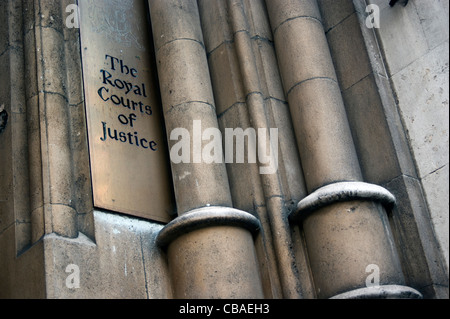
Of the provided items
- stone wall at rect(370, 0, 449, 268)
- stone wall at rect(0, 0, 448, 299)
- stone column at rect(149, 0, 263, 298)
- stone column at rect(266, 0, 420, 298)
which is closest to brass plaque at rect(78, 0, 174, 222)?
stone wall at rect(0, 0, 448, 299)

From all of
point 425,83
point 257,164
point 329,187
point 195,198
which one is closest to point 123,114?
point 195,198

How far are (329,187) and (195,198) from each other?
2.36 ft

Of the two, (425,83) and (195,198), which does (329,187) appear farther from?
(425,83)

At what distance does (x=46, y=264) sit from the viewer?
3.35 metres

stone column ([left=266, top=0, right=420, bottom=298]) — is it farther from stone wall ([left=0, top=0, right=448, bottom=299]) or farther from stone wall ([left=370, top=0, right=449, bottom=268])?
stone wall ([left=370, top=0, right=449, bottom=268])

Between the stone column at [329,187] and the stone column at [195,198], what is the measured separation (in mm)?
365

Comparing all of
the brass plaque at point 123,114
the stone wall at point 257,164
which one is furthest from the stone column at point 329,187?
the brass plaque at point 123,114

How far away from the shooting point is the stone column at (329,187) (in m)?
3.50

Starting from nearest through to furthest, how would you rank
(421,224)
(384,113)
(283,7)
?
(421,224), (384,113), (283,7)

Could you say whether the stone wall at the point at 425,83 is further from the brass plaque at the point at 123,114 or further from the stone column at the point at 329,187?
the brass plaque at the point at 123,114
